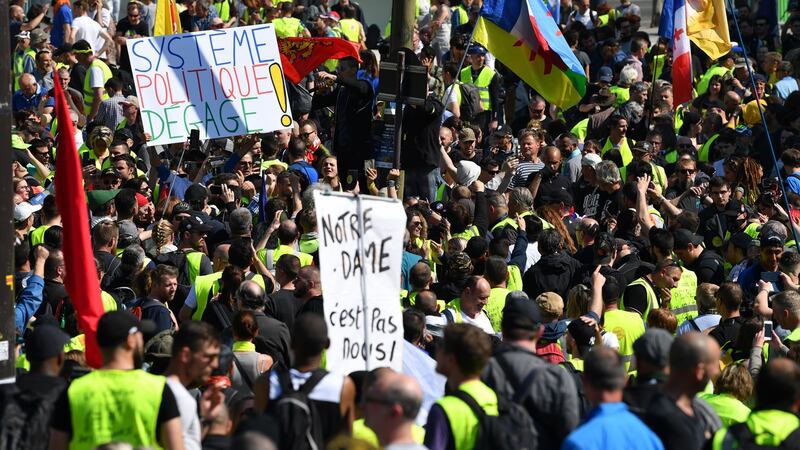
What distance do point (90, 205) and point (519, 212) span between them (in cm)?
369

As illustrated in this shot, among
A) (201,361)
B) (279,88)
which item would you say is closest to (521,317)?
(201,361)

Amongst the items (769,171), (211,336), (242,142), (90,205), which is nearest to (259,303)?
(211,336)

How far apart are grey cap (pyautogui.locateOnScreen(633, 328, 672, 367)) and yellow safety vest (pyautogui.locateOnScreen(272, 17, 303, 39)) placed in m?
14.9

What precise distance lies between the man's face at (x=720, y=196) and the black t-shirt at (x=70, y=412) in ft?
25.6

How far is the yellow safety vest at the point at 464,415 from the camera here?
6.20m

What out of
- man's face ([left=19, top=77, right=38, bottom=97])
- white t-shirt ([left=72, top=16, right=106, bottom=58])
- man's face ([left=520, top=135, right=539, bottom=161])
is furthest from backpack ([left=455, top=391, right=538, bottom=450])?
white t-shirt ([left=72, top=16, right=106, bottom=58])

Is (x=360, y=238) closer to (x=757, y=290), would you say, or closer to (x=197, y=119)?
(x=757, y=290)

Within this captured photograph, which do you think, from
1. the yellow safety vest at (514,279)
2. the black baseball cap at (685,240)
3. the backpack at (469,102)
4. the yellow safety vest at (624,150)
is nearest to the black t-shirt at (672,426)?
the yellow safety vest at (514,279)

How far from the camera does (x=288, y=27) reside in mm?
21047

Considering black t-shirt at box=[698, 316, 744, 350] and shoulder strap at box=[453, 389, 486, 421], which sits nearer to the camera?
shoulder strap at box=[453, 389, 486, 421]

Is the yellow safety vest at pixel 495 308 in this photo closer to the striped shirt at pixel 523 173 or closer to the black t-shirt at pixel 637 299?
the black t-shirt at pixel 637 299

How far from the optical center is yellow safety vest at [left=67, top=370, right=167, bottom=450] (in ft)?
20.5

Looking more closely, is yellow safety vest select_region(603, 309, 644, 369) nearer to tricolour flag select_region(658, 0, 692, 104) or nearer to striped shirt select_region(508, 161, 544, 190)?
striped shirt select_region(508, 161, 544, 190)

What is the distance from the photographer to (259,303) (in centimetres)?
911
